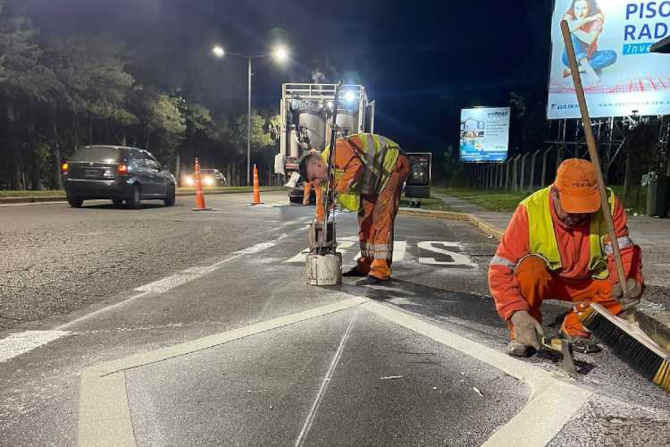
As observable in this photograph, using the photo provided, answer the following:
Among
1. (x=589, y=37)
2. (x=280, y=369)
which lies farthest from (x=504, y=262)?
(x=589, y=37)

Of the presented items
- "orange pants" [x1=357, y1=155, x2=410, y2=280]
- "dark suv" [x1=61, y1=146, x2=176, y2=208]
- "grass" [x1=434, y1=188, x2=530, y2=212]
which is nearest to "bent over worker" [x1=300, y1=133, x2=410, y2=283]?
"orange pants" [x1=357, y1=155, x2=410, y2=280]

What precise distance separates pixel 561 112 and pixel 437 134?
76.0 metres

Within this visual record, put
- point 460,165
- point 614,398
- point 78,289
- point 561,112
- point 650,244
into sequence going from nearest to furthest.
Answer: point 614,398
point 78,289
point 650,244
point 561,112
point 460,165

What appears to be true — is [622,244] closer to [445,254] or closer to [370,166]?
[370,166]

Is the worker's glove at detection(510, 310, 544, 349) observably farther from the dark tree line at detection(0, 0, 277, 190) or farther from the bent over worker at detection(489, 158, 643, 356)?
the dark tree line at detection(0, 0, 277, 190)

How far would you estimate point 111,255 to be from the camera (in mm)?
6234

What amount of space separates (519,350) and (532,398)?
0.52 meters

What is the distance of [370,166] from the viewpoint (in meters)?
5.07

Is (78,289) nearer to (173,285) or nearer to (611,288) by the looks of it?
(173,285)

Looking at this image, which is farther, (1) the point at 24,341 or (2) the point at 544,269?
(1) the point at 24,341

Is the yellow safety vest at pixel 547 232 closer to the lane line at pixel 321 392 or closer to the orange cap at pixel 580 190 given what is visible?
the orange cap at pixel 580 190

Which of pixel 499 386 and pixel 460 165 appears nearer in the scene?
pixel 499 386

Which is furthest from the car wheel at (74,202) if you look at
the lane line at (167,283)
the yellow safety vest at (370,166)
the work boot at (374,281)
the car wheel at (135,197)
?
the work boot at (374,281)

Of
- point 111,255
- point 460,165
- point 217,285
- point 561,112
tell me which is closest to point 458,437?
point 217,285
